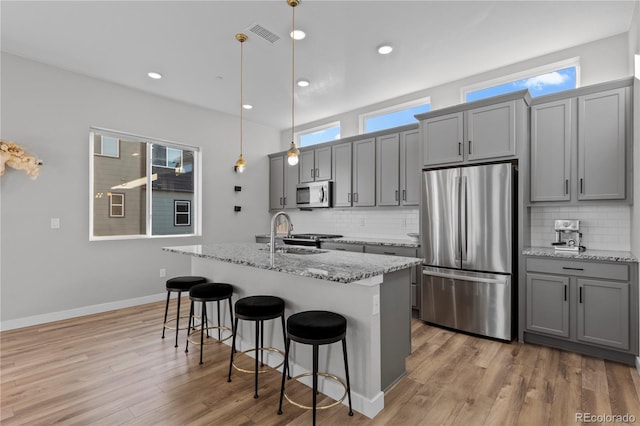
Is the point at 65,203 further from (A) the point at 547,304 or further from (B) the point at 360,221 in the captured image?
(A) the point at 547,304

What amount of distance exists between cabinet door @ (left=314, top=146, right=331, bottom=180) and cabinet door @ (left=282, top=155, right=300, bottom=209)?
0.49m

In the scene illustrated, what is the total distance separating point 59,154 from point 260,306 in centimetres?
346

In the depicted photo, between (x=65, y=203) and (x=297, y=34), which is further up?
(x=297, y=34)

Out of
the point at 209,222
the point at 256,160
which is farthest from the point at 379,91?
the point at 209,222

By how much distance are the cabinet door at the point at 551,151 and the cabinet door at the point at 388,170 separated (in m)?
1.64

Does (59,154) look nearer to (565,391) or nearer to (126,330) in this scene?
(126,330)

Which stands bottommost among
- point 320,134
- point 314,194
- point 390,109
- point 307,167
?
point 314,194

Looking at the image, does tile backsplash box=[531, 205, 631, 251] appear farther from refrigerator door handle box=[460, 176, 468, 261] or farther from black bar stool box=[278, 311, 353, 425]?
black bar stool box=[278, 311, 353, 425]

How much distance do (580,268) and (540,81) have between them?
2200mm

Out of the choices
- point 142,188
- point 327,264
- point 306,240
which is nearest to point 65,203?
point 142,188

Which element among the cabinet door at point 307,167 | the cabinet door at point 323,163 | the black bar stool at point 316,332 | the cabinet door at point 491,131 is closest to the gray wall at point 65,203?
the cabinet door at point 307,167

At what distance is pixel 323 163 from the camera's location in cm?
550

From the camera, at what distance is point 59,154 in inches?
154

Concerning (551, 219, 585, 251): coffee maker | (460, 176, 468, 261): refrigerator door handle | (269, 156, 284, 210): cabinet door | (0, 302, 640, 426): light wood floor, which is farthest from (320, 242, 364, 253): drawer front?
(551, 219, 585, 251): coffee maker
